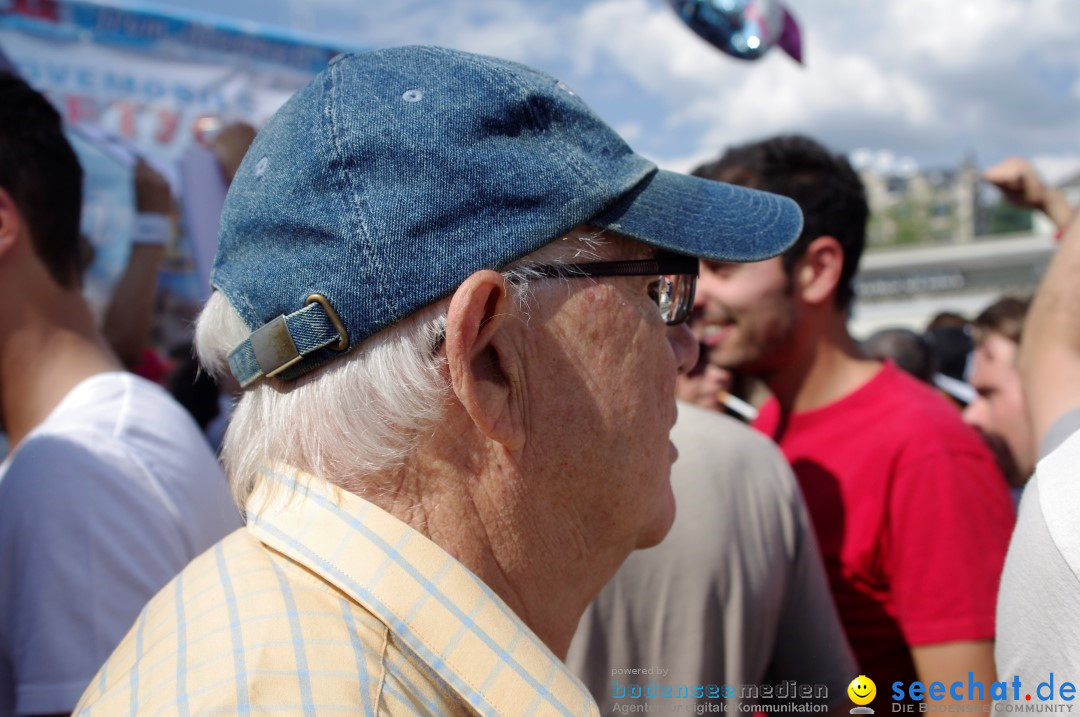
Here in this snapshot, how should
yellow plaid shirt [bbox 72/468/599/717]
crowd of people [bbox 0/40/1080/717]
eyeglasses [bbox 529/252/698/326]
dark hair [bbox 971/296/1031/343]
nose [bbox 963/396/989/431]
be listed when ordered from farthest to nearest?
nose [bbox 963/396/989/431] → dark hair [bbox 971/296/1031/343] → eyeglasses [bbox 529/252/698/326] → crowd of people [bbox 0/40/1080/717] → yellow plaid shirt [bbox 72/468/599/717]

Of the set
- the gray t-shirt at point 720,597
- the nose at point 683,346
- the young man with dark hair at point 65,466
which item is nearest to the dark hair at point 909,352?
the gray t-shirt at point 720,597

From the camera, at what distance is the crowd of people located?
1.04 metres

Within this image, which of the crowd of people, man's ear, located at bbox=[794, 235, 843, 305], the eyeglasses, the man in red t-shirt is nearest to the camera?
the crowd of people

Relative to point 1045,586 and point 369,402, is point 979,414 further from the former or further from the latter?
point 369,402

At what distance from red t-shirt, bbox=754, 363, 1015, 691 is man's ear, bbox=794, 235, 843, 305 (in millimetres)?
364

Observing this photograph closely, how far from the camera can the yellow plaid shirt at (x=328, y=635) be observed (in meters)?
0.93

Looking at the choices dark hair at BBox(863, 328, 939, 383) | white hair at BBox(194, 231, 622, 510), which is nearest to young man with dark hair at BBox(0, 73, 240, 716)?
white hair at BBox(194, 231, 622, 510)

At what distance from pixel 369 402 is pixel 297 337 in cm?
13

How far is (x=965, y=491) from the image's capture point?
84.4 inches

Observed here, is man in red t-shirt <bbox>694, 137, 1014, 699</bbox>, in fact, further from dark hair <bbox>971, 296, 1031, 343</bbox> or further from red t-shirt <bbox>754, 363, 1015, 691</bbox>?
dark hair <bbox>971, 296, 1031, 343</bbox>

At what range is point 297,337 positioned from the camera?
1108 millimetres

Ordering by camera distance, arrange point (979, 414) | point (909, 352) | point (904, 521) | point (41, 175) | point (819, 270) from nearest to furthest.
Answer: point (904, 521) → point (41, 175) → point (819, 270) → point (979, 414) → point (909, 352)

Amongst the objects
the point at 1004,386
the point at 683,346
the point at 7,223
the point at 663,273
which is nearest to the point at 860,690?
the point at 683,346

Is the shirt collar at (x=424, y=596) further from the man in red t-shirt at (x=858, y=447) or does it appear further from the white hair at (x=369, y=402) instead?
the man in red t-shirt at (x=858, y=447)
